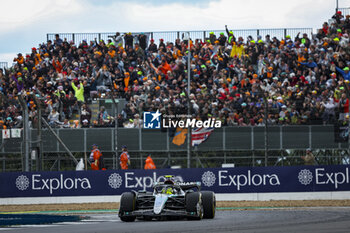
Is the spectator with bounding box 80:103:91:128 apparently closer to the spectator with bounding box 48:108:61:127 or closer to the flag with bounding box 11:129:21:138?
the spectator with bounding box 48:108:61:127

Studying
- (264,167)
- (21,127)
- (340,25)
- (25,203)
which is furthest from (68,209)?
(340,25)

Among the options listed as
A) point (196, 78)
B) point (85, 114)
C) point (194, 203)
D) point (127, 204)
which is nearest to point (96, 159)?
point (85, 114)

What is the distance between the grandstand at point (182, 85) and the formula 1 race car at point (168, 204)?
721 cm

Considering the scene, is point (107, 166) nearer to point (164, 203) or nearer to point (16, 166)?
point (16, 166)

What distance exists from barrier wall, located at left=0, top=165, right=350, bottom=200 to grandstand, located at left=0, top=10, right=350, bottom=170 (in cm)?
71

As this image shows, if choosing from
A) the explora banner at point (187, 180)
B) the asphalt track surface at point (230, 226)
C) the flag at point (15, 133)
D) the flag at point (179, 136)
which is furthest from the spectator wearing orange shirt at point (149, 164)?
the asphalt track surface at point (230, 226)

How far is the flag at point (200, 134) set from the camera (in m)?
21.7

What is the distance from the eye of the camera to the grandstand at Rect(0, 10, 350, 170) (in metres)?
21.5

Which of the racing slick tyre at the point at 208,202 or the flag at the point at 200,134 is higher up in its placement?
the flag at the point at 200,134

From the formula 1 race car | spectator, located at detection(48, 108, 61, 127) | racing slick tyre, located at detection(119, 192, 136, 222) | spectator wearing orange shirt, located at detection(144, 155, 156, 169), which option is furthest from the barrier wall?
racing slick tyre, located at detection(119, 192, 136, 222)

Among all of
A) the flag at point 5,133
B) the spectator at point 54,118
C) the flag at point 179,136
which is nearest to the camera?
the flag at point 179,136

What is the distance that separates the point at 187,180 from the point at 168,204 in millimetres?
7281

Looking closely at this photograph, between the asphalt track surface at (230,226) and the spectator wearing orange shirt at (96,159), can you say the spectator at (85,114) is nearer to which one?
the spectator wearing orange shirt at (96,159)

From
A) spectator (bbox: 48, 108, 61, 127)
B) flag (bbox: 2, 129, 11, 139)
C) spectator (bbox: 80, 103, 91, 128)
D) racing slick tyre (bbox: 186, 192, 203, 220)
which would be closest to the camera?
racing slick tyre (bbox: 186, 192, 203, 220)
